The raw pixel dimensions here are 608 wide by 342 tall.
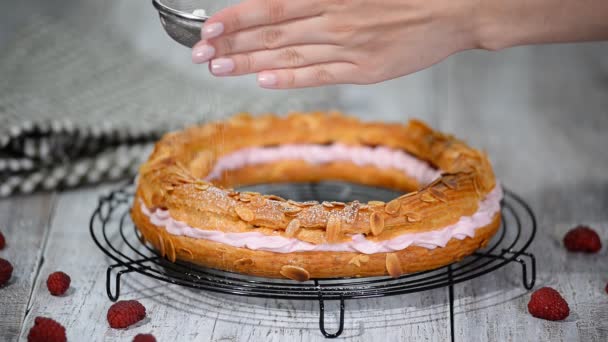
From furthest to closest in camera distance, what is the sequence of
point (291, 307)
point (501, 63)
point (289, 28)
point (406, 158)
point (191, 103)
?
point (501, 63) < point (191, 103) < point (406, 158) < point (291, 307) < point (289, 28)

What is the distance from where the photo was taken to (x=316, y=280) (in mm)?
3107

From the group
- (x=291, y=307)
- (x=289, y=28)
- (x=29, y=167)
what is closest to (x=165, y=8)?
(x=289, y=28)

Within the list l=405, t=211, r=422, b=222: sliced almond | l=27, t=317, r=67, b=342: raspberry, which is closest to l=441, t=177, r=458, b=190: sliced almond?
l=405, t=211, r=422, b=222: sliced almond

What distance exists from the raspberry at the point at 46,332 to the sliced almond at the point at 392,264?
3.99ft

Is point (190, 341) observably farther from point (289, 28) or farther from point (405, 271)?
point (289, 28)

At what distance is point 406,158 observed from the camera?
4004mm

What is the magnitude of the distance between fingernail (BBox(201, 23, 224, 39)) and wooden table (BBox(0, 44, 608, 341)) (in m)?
1.07

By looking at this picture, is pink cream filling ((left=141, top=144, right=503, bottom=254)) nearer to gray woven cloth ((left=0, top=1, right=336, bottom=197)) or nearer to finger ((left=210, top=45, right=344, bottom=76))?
finger ((left=210, top=45, right=344, bottom=76))

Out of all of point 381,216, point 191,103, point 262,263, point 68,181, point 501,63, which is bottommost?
point 262,263

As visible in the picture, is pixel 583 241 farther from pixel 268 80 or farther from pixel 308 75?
pixel 268 80

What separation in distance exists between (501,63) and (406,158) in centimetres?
269

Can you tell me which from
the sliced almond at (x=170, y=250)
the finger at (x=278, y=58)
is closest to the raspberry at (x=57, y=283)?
the sliced almond at (x=170, y=250)

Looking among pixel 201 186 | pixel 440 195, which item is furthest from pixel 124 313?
pixel 440 195

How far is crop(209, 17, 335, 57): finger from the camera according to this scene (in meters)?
2.95
